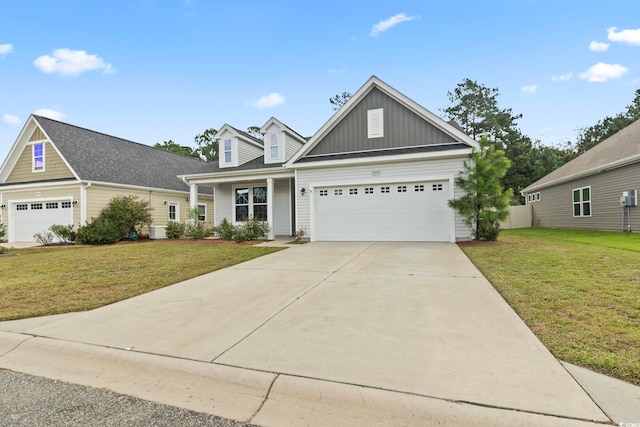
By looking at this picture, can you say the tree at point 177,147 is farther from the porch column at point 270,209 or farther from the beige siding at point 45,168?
the porch column at point 270,209

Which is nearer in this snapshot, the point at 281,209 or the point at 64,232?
the point at 64,232

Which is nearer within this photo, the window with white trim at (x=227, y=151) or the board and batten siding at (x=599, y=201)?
the board and batten siding at (x=599, y=201)

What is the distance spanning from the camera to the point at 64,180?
15375 mm

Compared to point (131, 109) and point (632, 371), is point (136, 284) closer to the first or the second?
point (632, 371)

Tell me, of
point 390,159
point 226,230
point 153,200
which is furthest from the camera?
point 153,200

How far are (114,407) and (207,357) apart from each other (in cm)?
77

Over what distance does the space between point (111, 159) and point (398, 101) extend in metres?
16.2

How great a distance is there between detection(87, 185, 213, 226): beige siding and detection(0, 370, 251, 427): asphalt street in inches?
612

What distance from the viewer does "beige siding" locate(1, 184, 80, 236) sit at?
15.3 m

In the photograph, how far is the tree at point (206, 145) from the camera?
4241 centimetres

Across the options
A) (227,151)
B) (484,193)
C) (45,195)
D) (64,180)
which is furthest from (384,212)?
(45,195)

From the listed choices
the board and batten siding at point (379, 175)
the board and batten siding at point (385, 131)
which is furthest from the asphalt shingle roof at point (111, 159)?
the board and batten siding at point (385, 131)

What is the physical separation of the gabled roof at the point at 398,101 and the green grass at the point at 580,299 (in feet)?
16.0

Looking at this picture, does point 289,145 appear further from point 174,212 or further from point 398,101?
point 174,212
